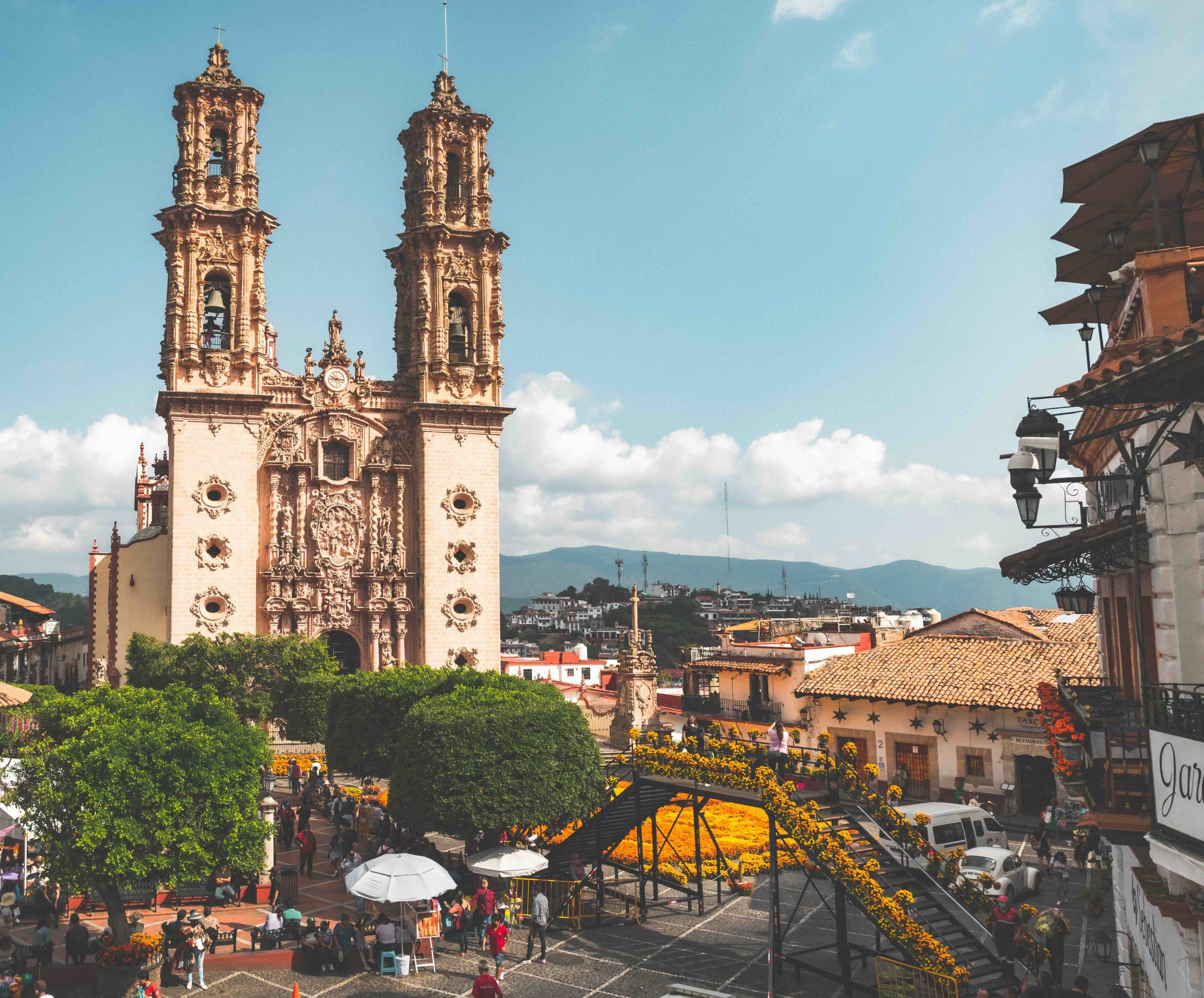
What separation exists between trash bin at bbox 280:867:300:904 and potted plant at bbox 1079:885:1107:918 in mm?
15256

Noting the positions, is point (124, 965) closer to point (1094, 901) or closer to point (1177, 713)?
point (1177, 713)

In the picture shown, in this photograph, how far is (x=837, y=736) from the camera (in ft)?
107

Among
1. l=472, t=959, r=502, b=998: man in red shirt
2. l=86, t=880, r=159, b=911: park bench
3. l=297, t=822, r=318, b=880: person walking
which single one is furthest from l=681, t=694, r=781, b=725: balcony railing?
l=472, t=959, r=502, b=998: man in red shirt

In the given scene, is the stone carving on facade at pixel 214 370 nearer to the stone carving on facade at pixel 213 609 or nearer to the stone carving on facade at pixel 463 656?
the stone carving on facade at pixel 213 609

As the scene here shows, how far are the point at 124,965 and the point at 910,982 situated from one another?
11.9m

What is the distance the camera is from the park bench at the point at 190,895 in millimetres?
20734

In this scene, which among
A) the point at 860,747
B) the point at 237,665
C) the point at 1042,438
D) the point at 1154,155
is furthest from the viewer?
the point at 237,665

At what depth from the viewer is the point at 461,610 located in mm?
44094

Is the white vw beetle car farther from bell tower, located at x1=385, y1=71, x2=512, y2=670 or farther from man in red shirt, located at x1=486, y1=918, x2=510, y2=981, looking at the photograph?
bell tower, located at x1=385, y1=71, x2=512, y2=670

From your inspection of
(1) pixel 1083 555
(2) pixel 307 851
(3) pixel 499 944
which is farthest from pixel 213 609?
(1) pixel 1083 555

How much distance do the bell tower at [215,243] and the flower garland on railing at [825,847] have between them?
30094 millimetres

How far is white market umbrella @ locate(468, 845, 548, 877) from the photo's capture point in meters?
19.1

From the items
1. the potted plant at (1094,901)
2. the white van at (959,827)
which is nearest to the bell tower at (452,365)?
the white van at (959,827)

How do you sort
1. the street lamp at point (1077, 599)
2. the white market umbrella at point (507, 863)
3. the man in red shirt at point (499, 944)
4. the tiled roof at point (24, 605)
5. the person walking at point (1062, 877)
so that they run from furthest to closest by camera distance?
the tiled roof at point (24, 605), the person walking at point (1062, 877), the white market umbrella at point (507, 863), the man in red shirt at point (499, 944), the street lamp at point (1077, 599)
